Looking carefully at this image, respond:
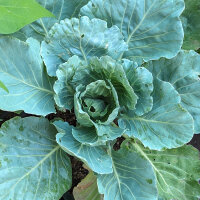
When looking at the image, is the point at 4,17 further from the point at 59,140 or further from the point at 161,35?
the point at 161,35

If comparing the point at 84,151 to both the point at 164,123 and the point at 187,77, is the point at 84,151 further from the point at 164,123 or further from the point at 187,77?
the point at 187,77

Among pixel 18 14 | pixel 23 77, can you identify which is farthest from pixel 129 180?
pixel 18 14

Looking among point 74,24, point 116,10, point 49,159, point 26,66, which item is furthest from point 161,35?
point 49,159

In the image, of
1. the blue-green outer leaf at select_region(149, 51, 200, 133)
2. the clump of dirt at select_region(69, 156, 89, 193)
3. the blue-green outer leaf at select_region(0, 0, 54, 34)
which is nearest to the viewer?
the blue-green outer leaf at select_region(0, 0, 54, 34)

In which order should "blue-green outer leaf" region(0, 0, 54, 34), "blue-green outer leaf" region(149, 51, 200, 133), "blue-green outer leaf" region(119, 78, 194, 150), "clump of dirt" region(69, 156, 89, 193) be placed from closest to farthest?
"blue-green outer leaf" region(0, 0, 54, 34) < "blue-green outer leaf" region(119, 78, 194, 150) < "blue-green outer leaf" region(149, 51, 200, 133) < "clump of dirt" region(69, 156, 89, 193)

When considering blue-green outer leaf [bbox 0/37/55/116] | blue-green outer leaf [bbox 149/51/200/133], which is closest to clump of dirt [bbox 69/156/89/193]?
blue-green outer leaf [bbox 0/37/55/116]

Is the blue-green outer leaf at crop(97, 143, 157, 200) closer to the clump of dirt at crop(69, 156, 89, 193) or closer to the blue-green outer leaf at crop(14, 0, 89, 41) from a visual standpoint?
the clump of dirt at crop(69, 156, 89, 193)

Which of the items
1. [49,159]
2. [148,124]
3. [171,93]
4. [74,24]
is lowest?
[49,159]
